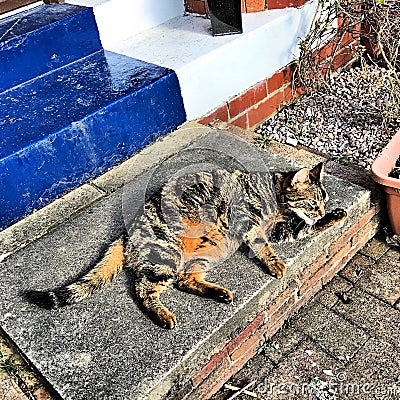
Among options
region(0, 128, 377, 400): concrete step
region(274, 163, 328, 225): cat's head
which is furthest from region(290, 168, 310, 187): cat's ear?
region(0, 128, 377, 400): concrete step

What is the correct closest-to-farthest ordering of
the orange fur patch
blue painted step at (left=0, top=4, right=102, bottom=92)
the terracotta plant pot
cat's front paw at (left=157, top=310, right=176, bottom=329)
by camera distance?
1. cat's front paw at (left=157, top=310, right=176, bottom=329)
2. the orange fur patch
3. the terracotta plant pot
4. blue painted step at (left=0, top=4, right=102, bottom=92)

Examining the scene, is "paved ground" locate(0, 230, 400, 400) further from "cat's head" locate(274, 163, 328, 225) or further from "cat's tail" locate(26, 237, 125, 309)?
"cat's head" locate(274, 163, 328, 225)

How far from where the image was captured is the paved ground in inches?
94.8

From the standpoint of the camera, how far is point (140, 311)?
243 cm

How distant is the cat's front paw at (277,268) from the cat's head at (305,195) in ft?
1.09

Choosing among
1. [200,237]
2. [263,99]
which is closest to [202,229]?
[200,237]

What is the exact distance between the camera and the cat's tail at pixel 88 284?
2.46m

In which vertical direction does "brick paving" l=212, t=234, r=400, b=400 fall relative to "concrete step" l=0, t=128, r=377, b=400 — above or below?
below

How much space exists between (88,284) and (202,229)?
0.62 m

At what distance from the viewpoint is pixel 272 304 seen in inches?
103

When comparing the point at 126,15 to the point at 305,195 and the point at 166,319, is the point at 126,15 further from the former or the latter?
the point at 166,319

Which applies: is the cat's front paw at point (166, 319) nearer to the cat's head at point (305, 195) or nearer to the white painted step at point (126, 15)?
the cat's head at point (305, 195)

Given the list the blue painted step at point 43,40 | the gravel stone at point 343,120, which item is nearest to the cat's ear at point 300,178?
the gravel stone at point 343,120

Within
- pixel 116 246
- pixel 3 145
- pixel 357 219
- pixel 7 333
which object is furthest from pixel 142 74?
pixel 7 333
